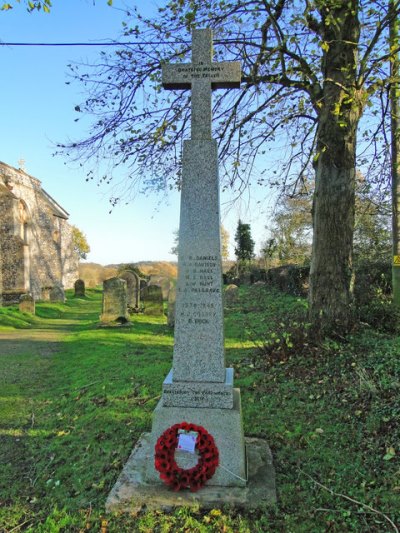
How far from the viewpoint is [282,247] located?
2509cm

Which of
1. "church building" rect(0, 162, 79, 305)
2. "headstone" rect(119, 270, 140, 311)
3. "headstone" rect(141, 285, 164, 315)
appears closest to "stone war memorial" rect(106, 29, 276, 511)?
"headstone" rect(141, 285, 164, 315)

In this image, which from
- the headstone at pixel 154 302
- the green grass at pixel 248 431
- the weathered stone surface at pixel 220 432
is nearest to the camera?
the green grass at pixel 248 431

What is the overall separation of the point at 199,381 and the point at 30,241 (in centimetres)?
2451

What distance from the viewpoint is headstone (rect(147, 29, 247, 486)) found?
11.2 ft

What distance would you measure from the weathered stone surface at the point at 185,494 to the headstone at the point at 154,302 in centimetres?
1152

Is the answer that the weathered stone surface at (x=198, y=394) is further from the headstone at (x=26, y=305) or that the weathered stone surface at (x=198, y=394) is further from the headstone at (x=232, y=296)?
the headstone at (x=26, y=305)

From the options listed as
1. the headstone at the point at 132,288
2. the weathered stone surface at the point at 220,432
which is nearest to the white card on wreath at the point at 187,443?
the weathered stone surface at the point at 220,432

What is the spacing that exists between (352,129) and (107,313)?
904 cm

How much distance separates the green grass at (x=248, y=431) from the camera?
302 centimetres

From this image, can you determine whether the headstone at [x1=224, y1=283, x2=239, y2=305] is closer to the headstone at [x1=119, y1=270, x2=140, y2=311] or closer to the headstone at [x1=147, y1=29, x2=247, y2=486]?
the headstone at [x1=119, y1=270, x2=140, y2=311]

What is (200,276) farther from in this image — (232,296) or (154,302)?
(232,296)

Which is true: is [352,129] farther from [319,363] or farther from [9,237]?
[9,237]

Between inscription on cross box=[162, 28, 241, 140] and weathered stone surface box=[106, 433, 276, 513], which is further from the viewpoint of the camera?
inscription on cross box=[162, 28, 241, 140]

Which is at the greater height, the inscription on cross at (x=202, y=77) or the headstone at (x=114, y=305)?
the inscription on cross at (x=202, y=77)
